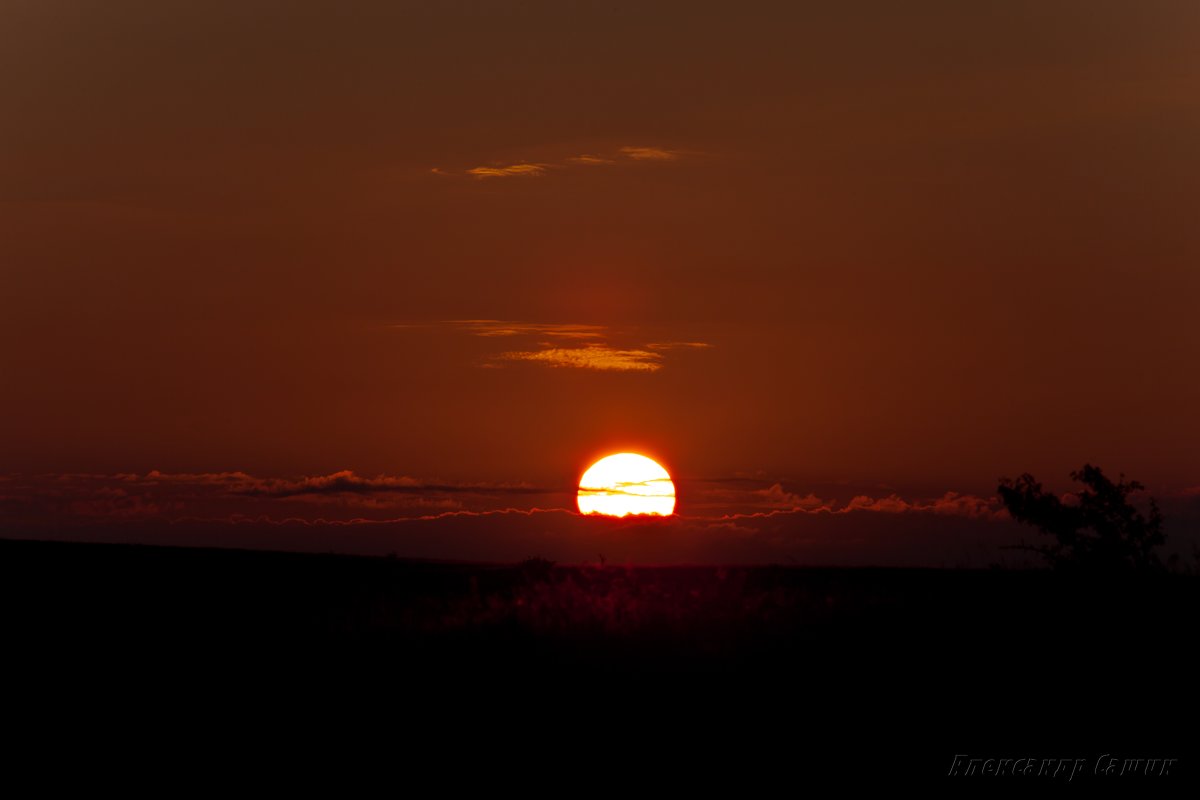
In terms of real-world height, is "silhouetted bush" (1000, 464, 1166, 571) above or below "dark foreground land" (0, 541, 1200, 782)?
above

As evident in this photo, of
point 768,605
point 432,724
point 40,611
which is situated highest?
point 40,611

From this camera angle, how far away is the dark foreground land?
1355 centimetres

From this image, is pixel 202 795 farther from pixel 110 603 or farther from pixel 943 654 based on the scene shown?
pixel 110 603

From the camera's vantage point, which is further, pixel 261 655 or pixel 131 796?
pixel 261 655

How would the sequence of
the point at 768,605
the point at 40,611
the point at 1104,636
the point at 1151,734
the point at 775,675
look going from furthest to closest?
the point at 40,611 → the point at 768,605 → the point at 1104,636 → the point at 775,675 → the point at 1151,734

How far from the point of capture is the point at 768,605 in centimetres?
1819

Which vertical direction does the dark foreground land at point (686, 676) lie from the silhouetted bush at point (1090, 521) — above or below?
below

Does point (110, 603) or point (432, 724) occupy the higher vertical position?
point (110, 603)

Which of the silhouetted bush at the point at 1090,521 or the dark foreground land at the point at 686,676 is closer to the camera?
the dark foreground land at the point at 686,676

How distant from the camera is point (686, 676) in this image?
592 inches

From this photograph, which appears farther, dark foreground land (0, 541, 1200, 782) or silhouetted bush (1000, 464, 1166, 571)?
silhouetted bush (1000, 464, 1166, 571)

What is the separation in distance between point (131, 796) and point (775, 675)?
6.71 metres

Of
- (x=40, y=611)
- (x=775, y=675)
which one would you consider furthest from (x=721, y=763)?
(x=40, y=611)

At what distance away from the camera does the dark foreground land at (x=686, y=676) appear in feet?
44.4
